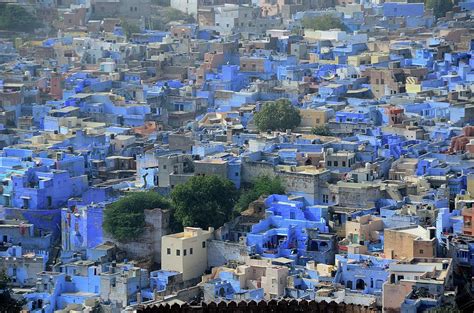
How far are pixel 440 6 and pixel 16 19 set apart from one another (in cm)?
1272

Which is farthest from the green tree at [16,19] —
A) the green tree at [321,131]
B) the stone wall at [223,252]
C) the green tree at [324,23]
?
the stone wall at [223,252]

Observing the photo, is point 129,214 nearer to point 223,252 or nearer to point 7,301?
point 223,252

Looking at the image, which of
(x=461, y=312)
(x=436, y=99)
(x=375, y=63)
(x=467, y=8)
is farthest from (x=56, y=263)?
(x=467, y=8)

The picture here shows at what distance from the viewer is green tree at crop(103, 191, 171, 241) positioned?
1110 inches

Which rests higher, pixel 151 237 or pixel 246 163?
pixel 246 163

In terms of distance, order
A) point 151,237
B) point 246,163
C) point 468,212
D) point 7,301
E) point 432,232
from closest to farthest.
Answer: point 7,301 < point 432,232 < point 468,212 < point 151,237 < point 246,163

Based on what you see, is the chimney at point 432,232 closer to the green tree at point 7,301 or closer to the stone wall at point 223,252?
Answer: the stone wall at point 223,252

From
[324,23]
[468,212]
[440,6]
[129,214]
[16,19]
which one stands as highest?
[440,6]

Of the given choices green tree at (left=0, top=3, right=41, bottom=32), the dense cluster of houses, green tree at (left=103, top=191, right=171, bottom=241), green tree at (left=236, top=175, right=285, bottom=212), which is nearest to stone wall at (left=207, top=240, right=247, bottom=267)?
the dense cluster of houses

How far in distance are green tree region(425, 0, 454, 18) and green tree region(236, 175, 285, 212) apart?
24633mm

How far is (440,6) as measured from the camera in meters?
54.2

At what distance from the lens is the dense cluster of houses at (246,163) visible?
1028 inches

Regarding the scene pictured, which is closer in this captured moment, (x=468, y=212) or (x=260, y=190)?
(x=468, y=212)

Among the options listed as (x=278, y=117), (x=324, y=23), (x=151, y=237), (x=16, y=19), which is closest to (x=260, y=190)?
(x=151, y=237)
